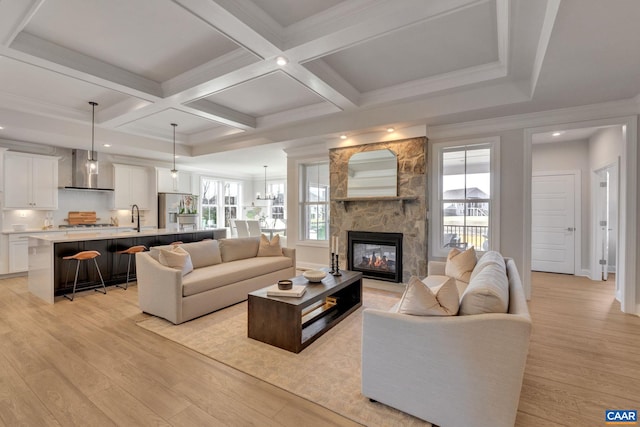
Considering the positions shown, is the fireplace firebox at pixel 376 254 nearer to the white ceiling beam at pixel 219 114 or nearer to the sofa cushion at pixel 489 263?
the sofa cushion at pixel 489 263

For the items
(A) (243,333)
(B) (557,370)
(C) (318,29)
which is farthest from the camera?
→ (A) (243,333)

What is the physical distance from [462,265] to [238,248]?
10.7 feet

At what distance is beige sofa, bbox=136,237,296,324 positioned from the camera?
328 centimetres

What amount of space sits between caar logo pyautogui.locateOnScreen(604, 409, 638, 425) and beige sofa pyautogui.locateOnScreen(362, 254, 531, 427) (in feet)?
2.93

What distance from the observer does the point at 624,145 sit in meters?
3.73

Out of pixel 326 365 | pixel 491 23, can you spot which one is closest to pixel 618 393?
pixel 326 365

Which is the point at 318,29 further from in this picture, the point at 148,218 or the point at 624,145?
the point at 148,218

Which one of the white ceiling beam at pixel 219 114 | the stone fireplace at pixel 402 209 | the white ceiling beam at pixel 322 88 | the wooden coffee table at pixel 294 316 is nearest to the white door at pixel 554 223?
the stone fireplace at pixel 402 209

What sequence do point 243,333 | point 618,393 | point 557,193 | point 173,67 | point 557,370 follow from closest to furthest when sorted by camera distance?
1. point 618,393
2. point 557,370
3. point 243,333
4. point 173,67
5. point 557,193

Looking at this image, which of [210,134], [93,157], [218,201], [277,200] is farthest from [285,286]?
[277,200]

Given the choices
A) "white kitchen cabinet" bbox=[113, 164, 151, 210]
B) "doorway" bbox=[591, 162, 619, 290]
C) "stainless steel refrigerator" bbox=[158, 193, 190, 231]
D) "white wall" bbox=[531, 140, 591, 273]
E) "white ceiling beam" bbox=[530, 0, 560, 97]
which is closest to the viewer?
"white ceiling beam" bbox=[530, 0, 560, 97]

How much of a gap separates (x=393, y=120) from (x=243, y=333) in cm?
350

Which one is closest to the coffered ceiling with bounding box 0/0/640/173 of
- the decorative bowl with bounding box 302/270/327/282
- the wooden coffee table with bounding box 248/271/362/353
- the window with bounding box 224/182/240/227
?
the decorative bowl with bounding box 302/270/327/282

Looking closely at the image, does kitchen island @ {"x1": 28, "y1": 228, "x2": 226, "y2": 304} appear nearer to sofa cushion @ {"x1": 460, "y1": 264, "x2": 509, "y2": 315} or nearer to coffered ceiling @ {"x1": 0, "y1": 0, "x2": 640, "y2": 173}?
coffered ceiling @ {"x1": 0, "y1": 0, "x2": 640, "y2": 173}
